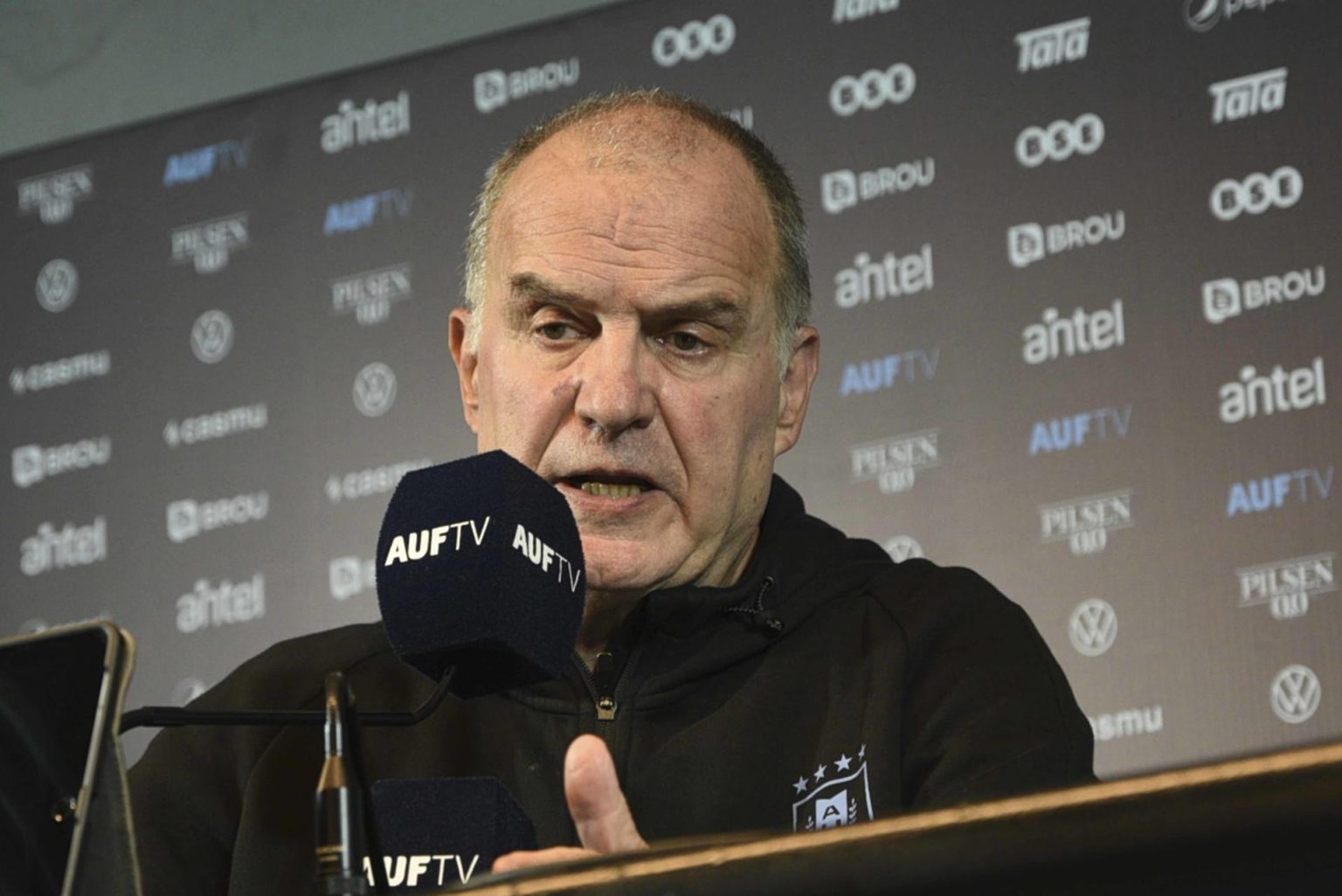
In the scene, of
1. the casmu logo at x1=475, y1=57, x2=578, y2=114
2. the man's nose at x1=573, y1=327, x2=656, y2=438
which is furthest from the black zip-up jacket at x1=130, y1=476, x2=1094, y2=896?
the casmu logo at x1=475, y1=57, x2=578, y2=114

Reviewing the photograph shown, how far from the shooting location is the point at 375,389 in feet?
11.4

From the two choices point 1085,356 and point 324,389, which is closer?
point 1085,356

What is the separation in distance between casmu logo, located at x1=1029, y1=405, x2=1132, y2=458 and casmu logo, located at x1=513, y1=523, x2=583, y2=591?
1754mm

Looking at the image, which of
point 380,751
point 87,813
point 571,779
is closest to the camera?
point 87,813

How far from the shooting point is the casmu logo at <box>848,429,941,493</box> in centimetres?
300

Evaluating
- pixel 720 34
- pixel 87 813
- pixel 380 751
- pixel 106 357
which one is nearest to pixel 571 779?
pixel 87 813

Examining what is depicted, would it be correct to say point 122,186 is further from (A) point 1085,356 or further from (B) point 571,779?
(B) point 571,779

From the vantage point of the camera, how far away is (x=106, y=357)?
3725 millimetres

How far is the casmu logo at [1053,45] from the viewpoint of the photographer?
3041mm

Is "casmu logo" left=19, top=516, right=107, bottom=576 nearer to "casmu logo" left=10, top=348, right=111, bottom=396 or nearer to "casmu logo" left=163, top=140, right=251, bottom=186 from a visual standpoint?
"casmu logo" left=10, top=348, right=111, bottom=396

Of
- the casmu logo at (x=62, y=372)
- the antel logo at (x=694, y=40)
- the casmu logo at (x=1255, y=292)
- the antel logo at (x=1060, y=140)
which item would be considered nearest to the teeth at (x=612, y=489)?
the casmu logo at (x=1255, y=292)

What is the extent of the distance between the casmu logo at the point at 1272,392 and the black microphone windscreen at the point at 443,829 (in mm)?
1813

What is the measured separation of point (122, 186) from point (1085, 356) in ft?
6.20

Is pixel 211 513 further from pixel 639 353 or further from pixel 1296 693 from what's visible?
pixel 639 353
